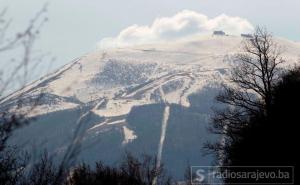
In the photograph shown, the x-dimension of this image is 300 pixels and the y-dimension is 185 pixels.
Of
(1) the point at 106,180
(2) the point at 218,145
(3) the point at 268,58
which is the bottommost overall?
(1) the point at 106,180

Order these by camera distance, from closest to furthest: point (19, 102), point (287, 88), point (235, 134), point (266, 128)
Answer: point (19, 102)
point (266, 128)
point (287, 88)
point (235, 134)

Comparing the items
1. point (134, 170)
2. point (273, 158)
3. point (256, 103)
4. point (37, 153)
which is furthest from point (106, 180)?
point (37, 153)

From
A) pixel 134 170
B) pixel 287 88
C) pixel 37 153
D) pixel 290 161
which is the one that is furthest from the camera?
pixel 134 170

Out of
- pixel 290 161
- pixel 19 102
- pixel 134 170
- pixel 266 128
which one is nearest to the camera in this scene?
pixel 19 102

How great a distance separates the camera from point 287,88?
25.1 m

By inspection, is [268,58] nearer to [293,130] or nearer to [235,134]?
[235,134]

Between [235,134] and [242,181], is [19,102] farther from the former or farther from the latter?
[235,134]

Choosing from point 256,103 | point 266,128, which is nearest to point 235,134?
point 256,103

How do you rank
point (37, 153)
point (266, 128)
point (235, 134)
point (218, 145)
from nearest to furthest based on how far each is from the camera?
1. point (37, 153)
2. point (266, 128)
3. point (235, 134)
4. point (218, 145)

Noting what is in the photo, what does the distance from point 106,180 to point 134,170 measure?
3.59 meters

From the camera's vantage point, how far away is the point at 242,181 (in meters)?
21.8

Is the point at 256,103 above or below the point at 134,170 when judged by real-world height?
above

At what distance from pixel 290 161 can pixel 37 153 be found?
15300 mm

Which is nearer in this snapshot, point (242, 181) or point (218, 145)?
point (242, 181)
